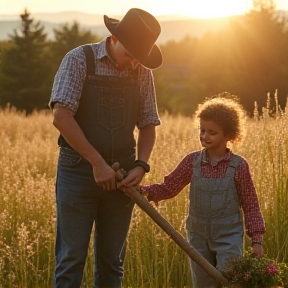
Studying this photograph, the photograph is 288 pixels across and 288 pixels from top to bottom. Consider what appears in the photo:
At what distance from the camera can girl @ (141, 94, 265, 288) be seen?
368 cm

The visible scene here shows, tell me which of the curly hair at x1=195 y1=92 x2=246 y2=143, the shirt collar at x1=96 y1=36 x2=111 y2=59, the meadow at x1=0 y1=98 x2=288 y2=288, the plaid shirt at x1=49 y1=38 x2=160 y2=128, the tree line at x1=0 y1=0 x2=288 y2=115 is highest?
the tree line at x1=0 y1=0 x2=288 y2=115

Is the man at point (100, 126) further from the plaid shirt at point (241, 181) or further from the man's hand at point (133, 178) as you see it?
the plaid shirt at point (241, 181)

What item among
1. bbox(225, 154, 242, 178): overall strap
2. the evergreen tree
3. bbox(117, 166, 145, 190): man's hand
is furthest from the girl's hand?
the evergreen tree

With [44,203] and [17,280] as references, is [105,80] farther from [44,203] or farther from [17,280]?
[44,203]

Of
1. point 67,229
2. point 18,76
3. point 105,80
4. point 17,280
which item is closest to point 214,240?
point 67,229

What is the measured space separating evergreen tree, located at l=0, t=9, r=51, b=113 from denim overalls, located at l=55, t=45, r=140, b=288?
25090mm

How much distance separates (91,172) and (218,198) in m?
0.69

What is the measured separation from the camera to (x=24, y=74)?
96.0ft

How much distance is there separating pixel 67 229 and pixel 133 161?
52 cm

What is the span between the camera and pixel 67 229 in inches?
148

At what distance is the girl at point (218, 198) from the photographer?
3.68 meters

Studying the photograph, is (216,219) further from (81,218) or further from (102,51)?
(102,51)

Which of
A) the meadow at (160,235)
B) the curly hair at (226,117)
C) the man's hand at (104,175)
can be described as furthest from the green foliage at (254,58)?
the man's hand at (104,175)

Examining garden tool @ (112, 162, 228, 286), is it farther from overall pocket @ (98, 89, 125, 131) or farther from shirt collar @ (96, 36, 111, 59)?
shirt collar @ (96, 36, 111, 59)
